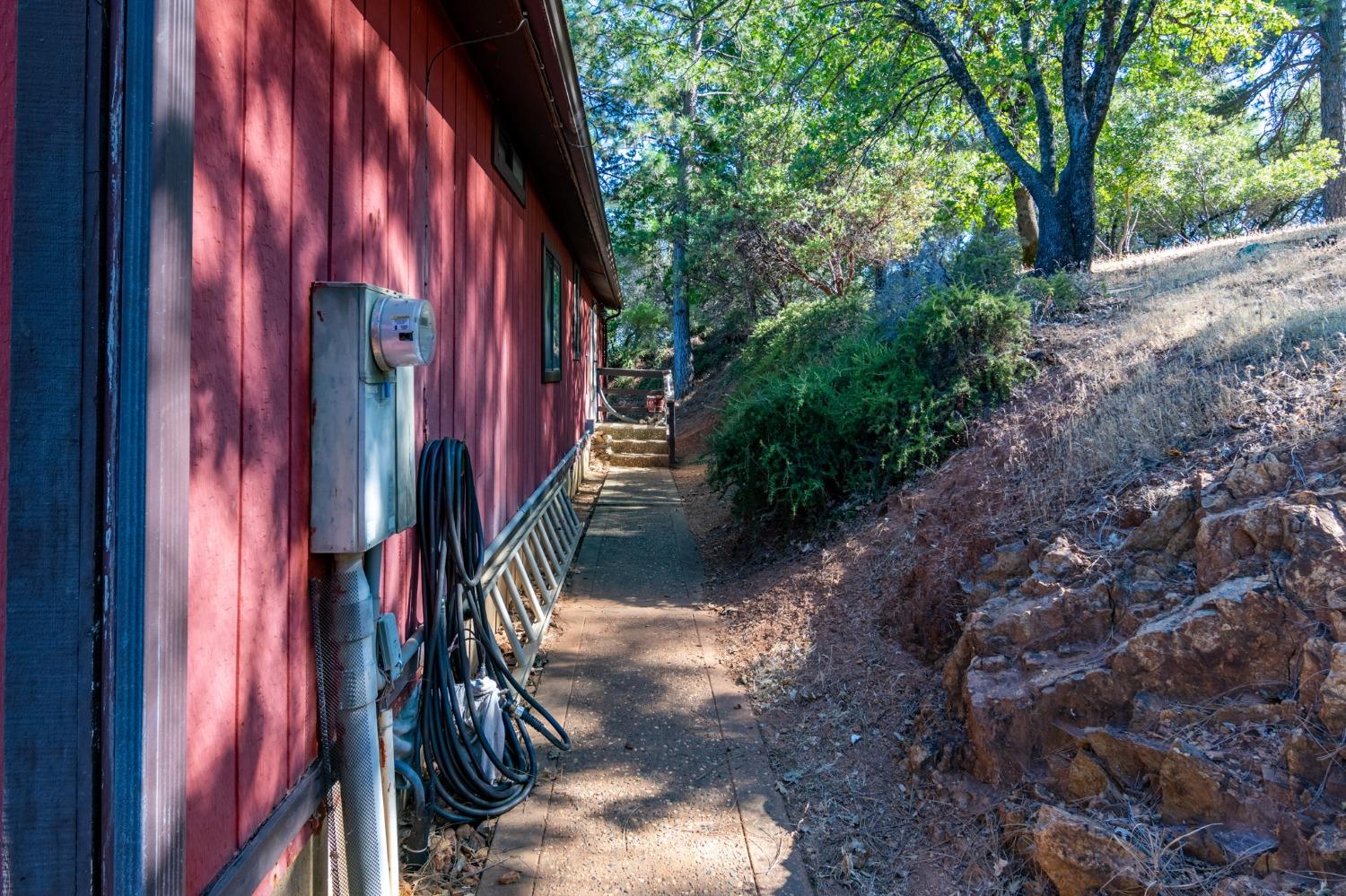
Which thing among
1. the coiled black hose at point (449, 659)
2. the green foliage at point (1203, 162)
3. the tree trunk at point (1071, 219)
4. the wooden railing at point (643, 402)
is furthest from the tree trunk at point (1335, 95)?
the coiled black hose at point (449, 659)

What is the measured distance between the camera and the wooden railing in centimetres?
1456

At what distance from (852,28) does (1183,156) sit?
13.0 metres

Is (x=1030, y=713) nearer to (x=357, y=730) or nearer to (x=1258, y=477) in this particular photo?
(x=1258, y=477)

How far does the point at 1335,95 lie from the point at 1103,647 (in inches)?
671

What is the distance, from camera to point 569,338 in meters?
10.7

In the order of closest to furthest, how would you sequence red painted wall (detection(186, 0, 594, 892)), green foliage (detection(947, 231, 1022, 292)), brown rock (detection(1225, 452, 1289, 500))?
red painted wall (detection(186, 0, 594, 892)) < brown rock (detection(1225, 452, 1289, 500)) < green foliage (detection(947, 231, 1022, 292))

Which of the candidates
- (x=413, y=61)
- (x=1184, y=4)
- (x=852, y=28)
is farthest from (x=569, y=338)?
(x=1184, y=4)

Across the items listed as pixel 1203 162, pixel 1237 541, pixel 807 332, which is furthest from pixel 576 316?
pixel 1203 162

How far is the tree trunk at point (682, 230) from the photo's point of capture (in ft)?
63.6

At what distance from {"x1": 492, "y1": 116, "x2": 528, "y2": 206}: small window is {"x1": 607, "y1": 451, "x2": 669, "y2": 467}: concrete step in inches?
326

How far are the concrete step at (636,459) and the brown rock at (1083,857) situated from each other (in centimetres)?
1175

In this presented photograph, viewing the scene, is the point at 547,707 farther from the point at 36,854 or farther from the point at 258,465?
the point at 36,854

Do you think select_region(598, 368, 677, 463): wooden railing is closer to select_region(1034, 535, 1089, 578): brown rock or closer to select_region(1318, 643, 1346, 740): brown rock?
select_region(1034, 535, 1089, 578): brown rock

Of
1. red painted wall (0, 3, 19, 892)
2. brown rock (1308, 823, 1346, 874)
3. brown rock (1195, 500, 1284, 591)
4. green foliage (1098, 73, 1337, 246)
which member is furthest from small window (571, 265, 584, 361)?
green foliage (1098, 73, 1337, 246)
